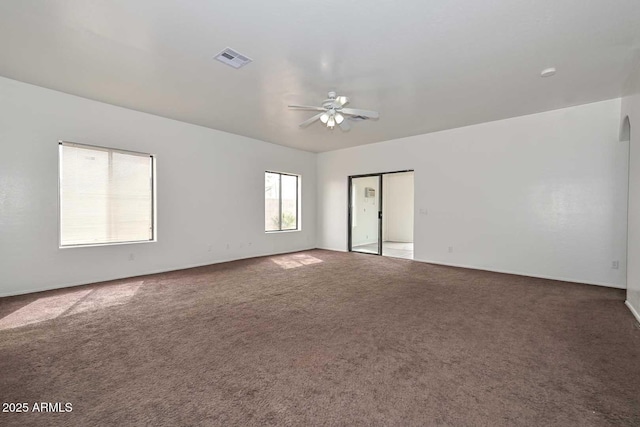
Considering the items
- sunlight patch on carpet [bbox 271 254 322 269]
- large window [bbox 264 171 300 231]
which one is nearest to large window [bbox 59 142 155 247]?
sunlight patch on carpet [bbox 271 254 322 269]

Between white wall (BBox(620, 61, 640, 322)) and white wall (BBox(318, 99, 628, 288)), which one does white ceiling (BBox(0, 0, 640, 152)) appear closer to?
white wall (BBox(620, 61, 640, 322))

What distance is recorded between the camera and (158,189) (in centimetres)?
538

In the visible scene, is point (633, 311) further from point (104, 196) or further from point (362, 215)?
point (104, 196)

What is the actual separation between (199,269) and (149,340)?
3.12m

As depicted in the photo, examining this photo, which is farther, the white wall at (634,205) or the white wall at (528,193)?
the white wall at (528,193)

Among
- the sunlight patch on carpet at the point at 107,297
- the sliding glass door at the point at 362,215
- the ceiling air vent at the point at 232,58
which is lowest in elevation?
the sunlight patch on carpet at the point at 107,297

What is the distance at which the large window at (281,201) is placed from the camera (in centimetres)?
748

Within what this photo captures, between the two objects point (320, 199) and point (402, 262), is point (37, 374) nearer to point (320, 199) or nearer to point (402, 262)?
point (402, 262)

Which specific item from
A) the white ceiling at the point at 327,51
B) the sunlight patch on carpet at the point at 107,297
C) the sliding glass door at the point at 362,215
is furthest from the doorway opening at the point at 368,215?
the sunlight patch on carpet at the point at 107,297

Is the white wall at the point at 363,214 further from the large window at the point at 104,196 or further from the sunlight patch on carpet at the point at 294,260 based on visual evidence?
the large window at the point at 104,196

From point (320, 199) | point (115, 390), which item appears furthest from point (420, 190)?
point (115, 390)

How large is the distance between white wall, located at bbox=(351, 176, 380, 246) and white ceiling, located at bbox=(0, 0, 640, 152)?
3.18 metres

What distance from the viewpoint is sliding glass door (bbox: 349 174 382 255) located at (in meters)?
7.86

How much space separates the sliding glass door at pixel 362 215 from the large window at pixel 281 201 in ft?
5.23
